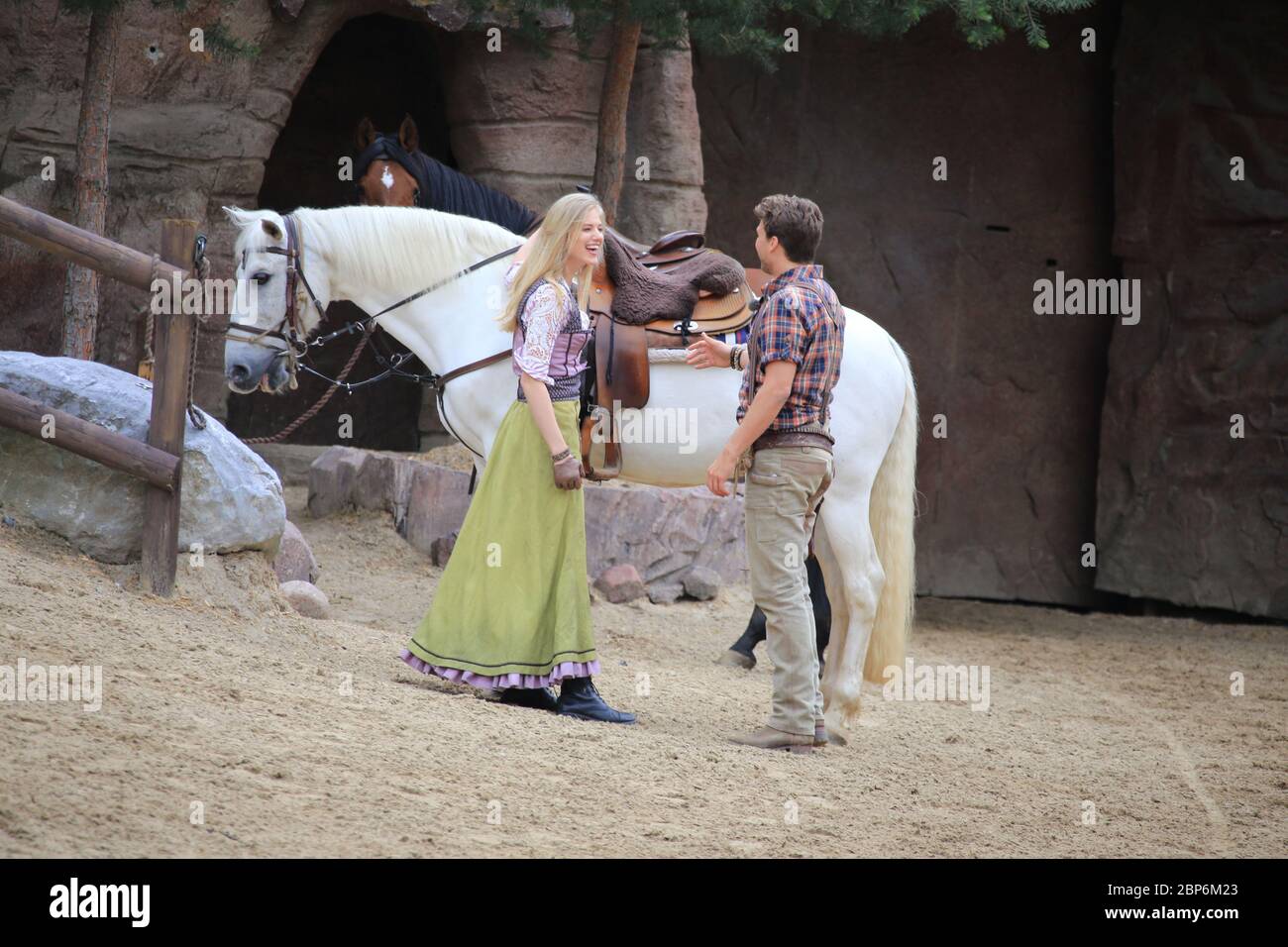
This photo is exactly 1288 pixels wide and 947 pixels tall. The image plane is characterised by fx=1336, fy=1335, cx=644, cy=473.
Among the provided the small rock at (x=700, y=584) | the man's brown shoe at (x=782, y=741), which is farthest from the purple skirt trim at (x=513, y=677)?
the small rock at (x=700, y=584)

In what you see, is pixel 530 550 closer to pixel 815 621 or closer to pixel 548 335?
pixel 548 335

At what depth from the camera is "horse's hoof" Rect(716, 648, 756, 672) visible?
6.70 m

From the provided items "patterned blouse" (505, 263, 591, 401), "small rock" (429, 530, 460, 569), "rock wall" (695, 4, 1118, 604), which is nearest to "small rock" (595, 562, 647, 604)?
"small rock" (429, 530, 460, 569)

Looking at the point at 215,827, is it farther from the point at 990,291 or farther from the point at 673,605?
the point at 990,291

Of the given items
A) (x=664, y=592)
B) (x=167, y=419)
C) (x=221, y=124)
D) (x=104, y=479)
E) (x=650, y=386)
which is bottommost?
(x=664, y=592)

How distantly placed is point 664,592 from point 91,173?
12.8ft

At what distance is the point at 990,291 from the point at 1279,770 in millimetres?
7205

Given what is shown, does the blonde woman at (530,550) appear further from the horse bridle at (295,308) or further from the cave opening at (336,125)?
the cave opening at (336,125)

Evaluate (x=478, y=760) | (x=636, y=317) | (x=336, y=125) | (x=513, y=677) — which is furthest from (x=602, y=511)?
(x=336, y=125)

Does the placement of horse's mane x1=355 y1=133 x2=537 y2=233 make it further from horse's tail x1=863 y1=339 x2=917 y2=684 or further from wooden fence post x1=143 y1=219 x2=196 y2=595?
horse's tail x1=863 y1=339 x2=917 y2=684

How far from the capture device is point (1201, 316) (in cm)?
1059

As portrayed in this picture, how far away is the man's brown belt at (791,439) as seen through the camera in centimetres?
430

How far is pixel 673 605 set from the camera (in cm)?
791

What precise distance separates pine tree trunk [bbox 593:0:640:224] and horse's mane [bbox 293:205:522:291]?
3.30 m
